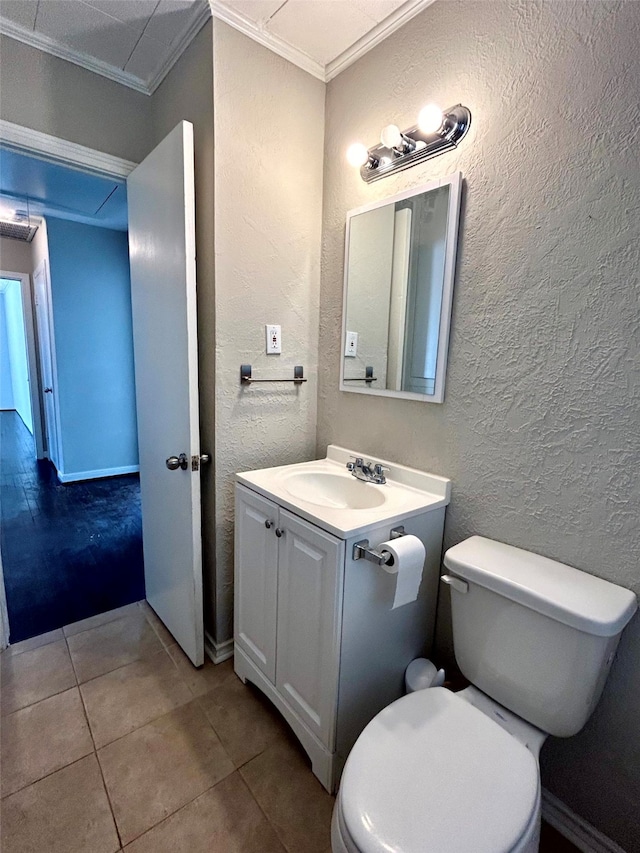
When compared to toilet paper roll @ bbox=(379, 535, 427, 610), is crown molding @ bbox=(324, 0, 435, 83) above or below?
above

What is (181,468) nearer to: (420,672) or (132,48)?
(420,672)

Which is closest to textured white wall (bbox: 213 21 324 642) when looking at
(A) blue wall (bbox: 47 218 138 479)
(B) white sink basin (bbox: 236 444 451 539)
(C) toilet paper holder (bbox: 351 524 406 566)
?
(B) white sink basin (bbox: 236 444 451 539)

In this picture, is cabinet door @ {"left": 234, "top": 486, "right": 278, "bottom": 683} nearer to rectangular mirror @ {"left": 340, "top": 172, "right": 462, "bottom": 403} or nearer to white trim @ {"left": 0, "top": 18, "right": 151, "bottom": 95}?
rectangular mirror @ {"left": 340, "top": 172, "right": 462, "bottom": 403}

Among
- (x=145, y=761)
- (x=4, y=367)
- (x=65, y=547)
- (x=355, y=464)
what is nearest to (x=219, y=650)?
(x=145, y=761)

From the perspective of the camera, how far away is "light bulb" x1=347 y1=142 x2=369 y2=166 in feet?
4.83

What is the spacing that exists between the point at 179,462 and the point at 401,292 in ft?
3.42

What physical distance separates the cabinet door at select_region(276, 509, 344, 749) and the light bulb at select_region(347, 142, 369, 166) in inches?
50.1

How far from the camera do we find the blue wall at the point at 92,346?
3.69 meters

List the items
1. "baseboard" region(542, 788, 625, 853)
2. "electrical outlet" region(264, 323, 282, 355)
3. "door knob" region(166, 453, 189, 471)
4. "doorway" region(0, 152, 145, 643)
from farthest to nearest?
1. "doorway" region(0, 152, 145, 643)
2. "electrical outlet" region(264, 323, 282, 355)
3. "door knob" region(166, 453, 189, 471)
4. "baseboard" region(542, 788, 625, 853)

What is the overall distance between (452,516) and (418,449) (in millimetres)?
256

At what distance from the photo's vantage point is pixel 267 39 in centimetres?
149

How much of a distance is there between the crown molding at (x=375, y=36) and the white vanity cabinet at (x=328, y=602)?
4.98 ft

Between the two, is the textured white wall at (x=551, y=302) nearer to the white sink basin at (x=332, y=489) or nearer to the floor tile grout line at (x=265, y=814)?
the white sink basin at (x=332, y=489)

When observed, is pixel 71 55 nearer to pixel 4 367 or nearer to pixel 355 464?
pixel 355 464
